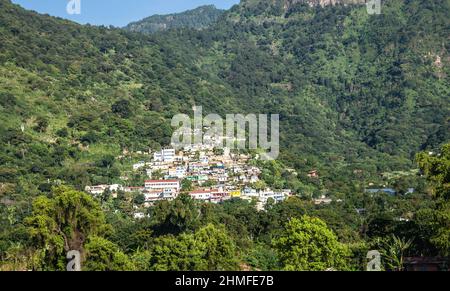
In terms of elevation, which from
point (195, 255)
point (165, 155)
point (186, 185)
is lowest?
point (186, 185)

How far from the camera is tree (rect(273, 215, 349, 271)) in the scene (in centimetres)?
1662

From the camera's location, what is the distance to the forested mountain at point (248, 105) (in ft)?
91.5

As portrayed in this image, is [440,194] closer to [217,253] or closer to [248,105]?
[217,253]

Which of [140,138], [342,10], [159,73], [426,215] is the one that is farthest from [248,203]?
[342,10]

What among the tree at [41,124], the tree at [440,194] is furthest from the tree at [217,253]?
the tree at [41,124]

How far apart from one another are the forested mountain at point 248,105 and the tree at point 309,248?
0.28 meters

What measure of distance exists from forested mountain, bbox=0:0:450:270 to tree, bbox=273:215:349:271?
28cm

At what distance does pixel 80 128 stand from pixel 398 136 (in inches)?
1587

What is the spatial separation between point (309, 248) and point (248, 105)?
66656 mm

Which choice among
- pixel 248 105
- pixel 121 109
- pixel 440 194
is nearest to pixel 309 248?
pixel 440 194

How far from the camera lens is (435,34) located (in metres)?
93.8

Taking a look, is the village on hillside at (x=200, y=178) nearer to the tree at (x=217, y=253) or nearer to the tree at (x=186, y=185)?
the tree at (x=186, y=185)

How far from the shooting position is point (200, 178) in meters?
48.9

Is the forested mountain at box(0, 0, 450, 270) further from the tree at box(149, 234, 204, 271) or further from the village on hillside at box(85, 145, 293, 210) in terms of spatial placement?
the village on hillside at box(85, 145, 293, 210)
